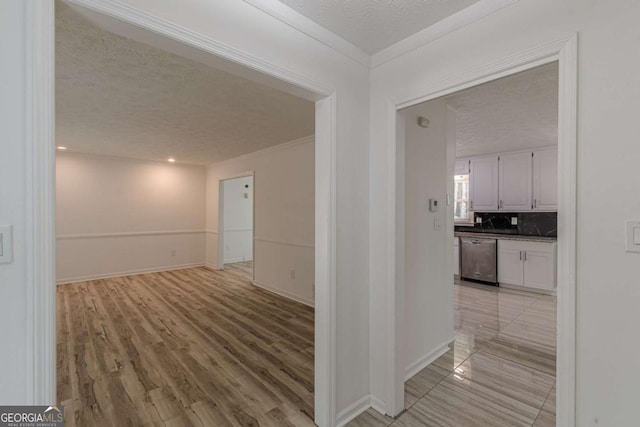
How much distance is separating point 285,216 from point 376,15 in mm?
3324

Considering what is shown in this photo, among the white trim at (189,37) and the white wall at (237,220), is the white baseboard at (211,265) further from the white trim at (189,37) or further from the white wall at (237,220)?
the white trim at (189,37)

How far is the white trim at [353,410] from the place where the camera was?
180cm

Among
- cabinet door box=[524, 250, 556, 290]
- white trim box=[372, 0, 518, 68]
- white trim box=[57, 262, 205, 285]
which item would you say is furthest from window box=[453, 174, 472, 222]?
white trim box=[57, 262, 205, 285]

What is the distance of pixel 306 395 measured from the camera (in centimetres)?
209

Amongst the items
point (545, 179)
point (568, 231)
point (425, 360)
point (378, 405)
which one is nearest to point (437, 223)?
point (425, 360)

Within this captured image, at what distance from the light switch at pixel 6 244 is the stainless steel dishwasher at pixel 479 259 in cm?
585

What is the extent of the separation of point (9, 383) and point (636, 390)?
7.05 feet

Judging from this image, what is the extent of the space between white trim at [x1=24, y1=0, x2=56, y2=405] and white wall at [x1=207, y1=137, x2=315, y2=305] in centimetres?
316

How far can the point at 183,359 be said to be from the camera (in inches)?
101

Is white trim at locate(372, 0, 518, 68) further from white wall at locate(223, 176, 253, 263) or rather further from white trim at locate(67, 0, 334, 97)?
white wall at locate(223, 176, 253, 263)

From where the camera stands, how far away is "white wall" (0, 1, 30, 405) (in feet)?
2.83

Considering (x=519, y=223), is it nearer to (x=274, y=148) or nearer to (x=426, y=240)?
(x=426, y=240)

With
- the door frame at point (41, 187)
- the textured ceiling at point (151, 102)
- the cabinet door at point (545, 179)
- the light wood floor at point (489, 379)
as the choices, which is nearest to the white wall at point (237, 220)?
the textured ceiling at point (151, 102)

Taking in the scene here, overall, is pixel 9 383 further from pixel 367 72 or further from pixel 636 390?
pixel 367 72
